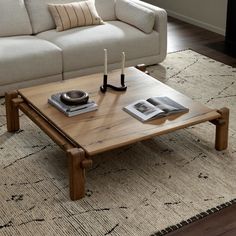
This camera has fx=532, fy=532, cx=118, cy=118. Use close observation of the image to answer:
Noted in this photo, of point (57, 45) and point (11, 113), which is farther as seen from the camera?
point (57, 45)

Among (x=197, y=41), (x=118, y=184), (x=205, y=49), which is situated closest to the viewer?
(x=118, y=184)

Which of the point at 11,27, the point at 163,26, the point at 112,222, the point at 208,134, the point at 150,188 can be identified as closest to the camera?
the point at 112,222

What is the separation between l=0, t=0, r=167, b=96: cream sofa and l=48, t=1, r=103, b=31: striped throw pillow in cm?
5

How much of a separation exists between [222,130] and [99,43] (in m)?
1.53

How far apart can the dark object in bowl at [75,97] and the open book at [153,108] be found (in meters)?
0.27

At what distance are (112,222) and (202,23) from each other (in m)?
3.95

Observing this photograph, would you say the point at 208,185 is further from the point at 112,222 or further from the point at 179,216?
the point at 112,222

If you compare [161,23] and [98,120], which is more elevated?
[161,23]

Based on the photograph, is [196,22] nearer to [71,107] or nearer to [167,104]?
[167,104]

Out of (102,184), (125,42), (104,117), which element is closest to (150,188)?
(102,184)

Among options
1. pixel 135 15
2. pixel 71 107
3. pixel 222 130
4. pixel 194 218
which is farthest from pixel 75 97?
pixel 135 15

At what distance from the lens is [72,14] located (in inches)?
182

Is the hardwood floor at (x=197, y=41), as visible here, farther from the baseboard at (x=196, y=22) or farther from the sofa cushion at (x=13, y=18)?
the sofa cushion at (x=13, y=18)

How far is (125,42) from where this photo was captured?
4.62 meters
